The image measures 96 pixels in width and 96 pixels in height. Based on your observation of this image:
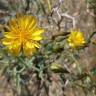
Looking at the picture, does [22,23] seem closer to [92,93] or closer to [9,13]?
[9,13]

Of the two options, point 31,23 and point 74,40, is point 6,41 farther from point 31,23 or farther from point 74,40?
point 74,40

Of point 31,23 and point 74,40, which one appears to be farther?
point 74,40

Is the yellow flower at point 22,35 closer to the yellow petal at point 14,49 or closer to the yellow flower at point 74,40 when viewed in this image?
the yellow petal at point 14,49

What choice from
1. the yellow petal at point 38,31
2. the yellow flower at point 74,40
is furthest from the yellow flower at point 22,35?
the yellow flower at point 74,40

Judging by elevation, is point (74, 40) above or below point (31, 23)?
below

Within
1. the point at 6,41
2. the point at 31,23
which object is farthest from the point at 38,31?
the point at 6,41

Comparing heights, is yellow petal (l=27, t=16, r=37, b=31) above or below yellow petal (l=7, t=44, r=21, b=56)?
above

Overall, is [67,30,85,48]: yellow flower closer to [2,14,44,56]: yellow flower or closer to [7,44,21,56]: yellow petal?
[2,14,44,56]: yellow flower

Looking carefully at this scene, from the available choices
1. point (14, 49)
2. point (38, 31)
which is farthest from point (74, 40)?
point (14, 49)

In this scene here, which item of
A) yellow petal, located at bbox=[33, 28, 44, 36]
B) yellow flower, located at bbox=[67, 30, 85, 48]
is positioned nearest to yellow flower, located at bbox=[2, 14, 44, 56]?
yellow petal, located at bbox=[33, 28, 44, 36]
